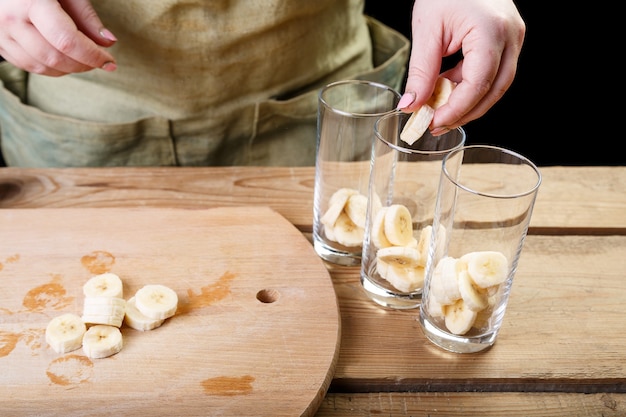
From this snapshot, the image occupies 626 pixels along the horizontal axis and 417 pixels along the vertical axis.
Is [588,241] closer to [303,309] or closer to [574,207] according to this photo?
[574,207]

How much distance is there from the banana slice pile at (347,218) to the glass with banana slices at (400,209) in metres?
0.06

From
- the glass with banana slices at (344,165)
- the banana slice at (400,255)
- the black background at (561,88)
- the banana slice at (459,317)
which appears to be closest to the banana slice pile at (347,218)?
the glass with banana slices at (344,165)

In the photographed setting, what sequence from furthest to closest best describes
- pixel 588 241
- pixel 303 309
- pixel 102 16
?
1. pixel 102 16
2. pixel 588 241
3. pixel 303 309

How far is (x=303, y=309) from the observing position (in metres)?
0.97

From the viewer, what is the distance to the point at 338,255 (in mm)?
1105

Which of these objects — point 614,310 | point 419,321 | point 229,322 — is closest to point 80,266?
point 229,322

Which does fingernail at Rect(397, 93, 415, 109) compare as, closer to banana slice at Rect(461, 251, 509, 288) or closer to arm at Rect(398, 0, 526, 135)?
arm at Rect(398, 0, 526, 135)

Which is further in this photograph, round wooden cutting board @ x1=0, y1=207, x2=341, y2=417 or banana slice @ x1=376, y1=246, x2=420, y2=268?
banana slice @ x1=376, y1=246, x2=420, y2=268

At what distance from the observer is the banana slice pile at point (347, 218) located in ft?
3.51

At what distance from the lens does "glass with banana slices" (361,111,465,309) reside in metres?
0.96

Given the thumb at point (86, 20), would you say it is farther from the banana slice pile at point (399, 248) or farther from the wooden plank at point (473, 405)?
the wooden plank at point (473, 405)

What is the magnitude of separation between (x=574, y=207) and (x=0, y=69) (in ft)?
3.99

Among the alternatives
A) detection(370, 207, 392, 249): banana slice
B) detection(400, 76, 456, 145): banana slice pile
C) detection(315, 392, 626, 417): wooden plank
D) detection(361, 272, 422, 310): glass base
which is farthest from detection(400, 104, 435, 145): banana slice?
detection(315, 392, 626, 417): wooden plank

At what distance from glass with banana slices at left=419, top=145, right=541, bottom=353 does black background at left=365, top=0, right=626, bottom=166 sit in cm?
146
